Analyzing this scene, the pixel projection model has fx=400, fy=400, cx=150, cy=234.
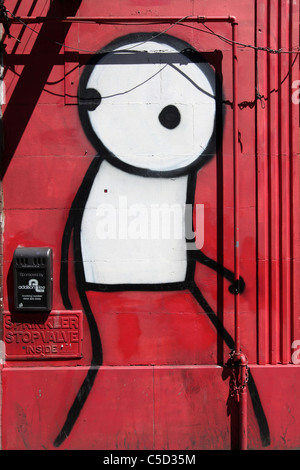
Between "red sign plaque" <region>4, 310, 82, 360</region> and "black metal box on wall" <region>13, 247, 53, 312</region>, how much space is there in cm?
16

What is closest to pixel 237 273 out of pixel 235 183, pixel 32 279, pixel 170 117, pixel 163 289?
pixel 163 289

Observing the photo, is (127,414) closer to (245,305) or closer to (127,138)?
(245,305)

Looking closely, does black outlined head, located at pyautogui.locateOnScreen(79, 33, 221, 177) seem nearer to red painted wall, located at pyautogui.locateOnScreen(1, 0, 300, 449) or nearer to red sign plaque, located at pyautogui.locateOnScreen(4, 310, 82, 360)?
red painted wall, located at pyautogui.locateOnScreen(1, 0, 300, 449)

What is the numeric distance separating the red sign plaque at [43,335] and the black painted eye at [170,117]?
227cm

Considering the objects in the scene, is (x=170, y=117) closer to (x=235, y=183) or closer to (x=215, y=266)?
(x=235, y=183)

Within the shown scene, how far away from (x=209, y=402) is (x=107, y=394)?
1108mm

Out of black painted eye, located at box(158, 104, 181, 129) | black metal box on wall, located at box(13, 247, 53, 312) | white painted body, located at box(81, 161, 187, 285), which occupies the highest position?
black painted eye, located at box(158, 104, 181, 129)

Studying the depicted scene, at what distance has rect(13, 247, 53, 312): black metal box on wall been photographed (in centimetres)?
Result: 425

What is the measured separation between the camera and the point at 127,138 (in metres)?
4.38

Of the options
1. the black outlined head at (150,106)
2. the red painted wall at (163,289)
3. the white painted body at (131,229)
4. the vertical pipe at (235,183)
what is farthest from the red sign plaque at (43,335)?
the black outlined head at (150,106)

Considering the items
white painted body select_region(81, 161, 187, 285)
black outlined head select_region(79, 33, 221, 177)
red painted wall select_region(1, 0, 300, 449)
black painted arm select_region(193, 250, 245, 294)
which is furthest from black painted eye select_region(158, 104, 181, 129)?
black painted arm select_region(193, 250, 245, 294)

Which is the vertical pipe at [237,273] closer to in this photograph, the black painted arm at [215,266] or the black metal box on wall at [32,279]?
the black painted arm at [215,266]

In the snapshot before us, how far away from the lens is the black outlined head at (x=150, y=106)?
4355 mm

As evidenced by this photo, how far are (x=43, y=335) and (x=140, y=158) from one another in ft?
7.23
